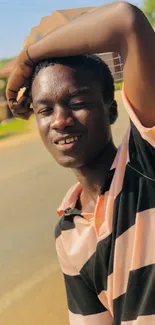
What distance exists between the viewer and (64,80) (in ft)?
4.61

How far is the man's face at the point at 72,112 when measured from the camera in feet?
4.58

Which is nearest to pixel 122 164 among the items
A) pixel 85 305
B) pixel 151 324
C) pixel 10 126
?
pixel 151 324

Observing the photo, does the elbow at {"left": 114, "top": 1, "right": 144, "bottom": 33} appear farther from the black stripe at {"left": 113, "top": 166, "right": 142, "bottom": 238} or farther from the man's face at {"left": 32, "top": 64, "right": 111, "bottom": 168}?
the black stripe at {"left": 113, "top": 166, "right": 142, "bottom": 238}

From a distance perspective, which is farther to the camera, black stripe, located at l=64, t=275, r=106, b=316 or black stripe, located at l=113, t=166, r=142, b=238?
black stripe, located at l=64, t=275, r=106, b=316

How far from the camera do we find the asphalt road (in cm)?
303

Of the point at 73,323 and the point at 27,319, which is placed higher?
the point at 73,323

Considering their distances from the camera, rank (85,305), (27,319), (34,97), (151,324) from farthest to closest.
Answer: (27,319)
(85,305)
(34,97)
(151,324)

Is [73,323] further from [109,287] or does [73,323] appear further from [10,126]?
[10,126]

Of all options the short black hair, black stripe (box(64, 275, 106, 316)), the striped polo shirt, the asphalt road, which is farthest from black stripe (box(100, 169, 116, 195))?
the asphalt road

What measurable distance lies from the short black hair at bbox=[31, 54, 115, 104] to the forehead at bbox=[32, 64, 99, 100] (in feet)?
0.04

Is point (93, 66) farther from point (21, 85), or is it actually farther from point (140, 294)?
point (140, 294)

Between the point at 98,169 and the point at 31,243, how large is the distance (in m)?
2.62

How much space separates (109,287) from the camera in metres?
1.43

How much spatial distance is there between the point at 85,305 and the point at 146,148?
643 millimetres
